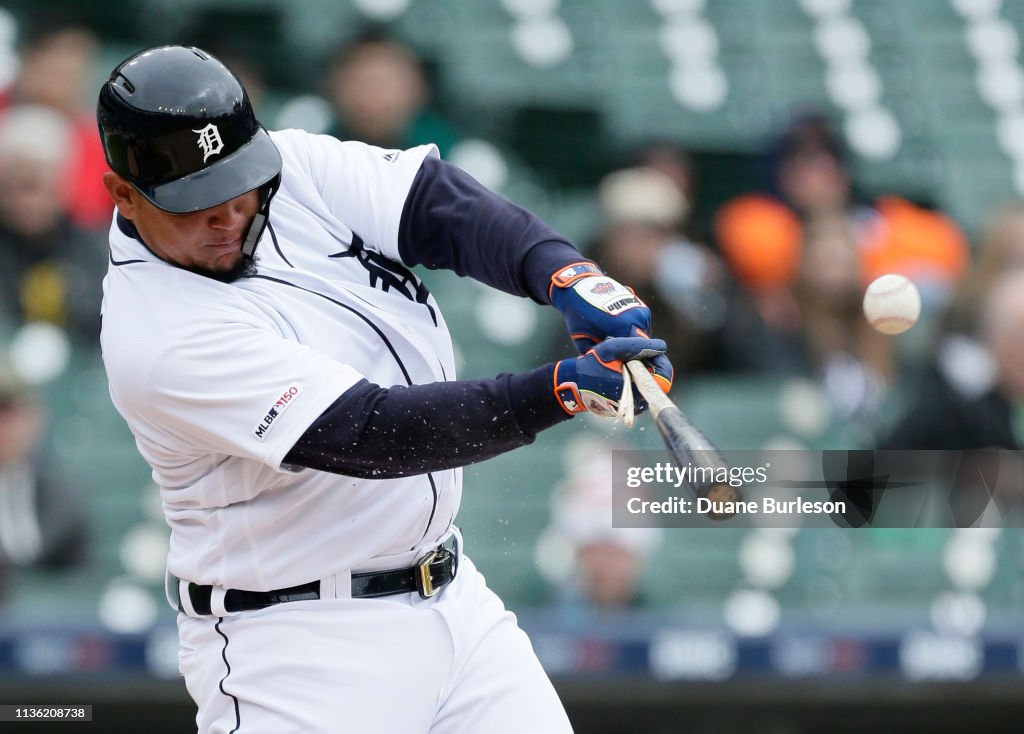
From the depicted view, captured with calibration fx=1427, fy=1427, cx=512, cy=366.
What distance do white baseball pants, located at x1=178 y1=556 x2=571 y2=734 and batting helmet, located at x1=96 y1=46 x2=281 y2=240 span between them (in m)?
0.67

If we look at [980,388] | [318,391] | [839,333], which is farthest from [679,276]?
[318,391]

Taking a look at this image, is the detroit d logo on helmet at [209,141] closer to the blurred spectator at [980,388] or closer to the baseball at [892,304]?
the baseball at [892,304]

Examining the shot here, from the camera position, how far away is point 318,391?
6.68 ft

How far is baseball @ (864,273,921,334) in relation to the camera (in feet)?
8.57

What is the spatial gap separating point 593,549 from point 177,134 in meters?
2.43

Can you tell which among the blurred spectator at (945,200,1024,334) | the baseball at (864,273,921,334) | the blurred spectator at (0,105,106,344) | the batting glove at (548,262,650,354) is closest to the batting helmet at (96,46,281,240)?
the batting glove at (548,262,650,354)

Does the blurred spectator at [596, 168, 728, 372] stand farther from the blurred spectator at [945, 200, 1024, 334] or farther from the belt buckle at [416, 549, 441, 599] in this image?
the belt buckle at [416, 549, 441, 599]

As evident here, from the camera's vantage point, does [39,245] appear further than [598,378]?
Yes

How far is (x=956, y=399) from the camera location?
14.9 ft

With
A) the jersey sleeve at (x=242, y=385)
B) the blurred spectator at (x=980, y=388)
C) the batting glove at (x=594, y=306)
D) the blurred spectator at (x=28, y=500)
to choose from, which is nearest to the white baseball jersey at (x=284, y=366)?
the jersey sleeve at (x=242, y=385)

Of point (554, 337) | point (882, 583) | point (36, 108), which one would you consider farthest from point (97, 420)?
point (882, 583)

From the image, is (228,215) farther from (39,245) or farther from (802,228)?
(802,228)

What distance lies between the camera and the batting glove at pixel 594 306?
2.12 meters

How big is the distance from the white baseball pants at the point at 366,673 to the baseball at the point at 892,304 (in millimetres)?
932
